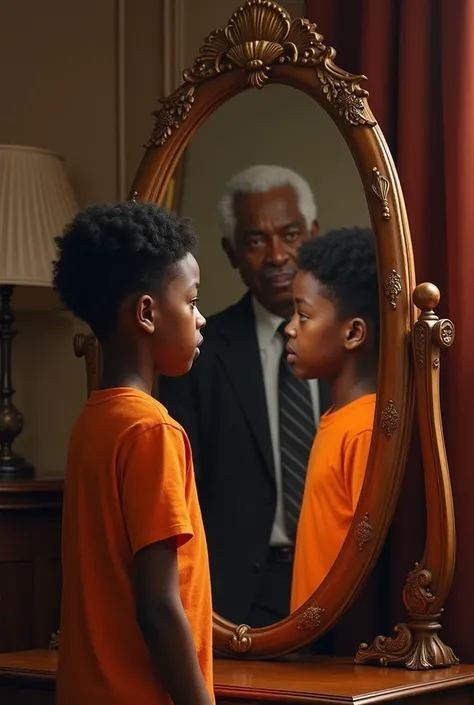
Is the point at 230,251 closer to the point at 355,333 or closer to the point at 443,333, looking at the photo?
the point at 355,333

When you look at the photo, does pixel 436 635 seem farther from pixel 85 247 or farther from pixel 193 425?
pixel 85 247

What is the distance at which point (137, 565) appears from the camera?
6.02 feet

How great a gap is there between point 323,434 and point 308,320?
0.70ft

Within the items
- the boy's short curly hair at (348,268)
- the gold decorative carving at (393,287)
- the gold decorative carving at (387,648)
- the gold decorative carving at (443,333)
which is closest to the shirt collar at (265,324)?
the boy's short curly hair at (348,268)

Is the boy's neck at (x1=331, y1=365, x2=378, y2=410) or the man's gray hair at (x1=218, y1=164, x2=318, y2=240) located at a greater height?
the man's gray hair at (x1=218, y1=164, x2=318, y2=240)

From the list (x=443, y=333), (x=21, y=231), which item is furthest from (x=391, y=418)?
(x=21, y=231)

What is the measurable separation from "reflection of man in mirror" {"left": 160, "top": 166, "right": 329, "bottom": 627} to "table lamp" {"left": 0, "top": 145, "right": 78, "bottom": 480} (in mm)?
554

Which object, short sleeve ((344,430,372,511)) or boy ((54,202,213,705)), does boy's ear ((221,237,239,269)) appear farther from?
boy ((54,202,213,705))

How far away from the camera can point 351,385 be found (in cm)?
242

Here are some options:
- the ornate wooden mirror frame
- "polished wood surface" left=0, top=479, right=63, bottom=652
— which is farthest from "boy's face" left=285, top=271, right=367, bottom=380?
"polished wood surface" left=0, top=479, right=63, bottom=652

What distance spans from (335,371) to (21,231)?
0.95 metres

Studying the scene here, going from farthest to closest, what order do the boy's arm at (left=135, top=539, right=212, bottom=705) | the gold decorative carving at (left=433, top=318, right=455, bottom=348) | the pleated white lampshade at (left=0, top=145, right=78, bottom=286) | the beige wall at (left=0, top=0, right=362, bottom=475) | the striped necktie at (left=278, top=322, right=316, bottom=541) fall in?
the beige wall at (left=0, top=0, right=362, bottom=475), the pleated white lampshade at (left=0, top=145, right=78, bottom=286), the striped necktie at (left=278, top=322, right=316, bottom=541), the gold decorative carving at (left=433, top=318, right=455, bottom=348), the boy's arm at (left=135, top=539, right=212, bottom=705)

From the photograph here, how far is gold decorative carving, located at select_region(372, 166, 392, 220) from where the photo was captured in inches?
93.0

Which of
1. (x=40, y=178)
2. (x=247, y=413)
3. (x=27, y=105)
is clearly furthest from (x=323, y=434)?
(x=27, y=105)
